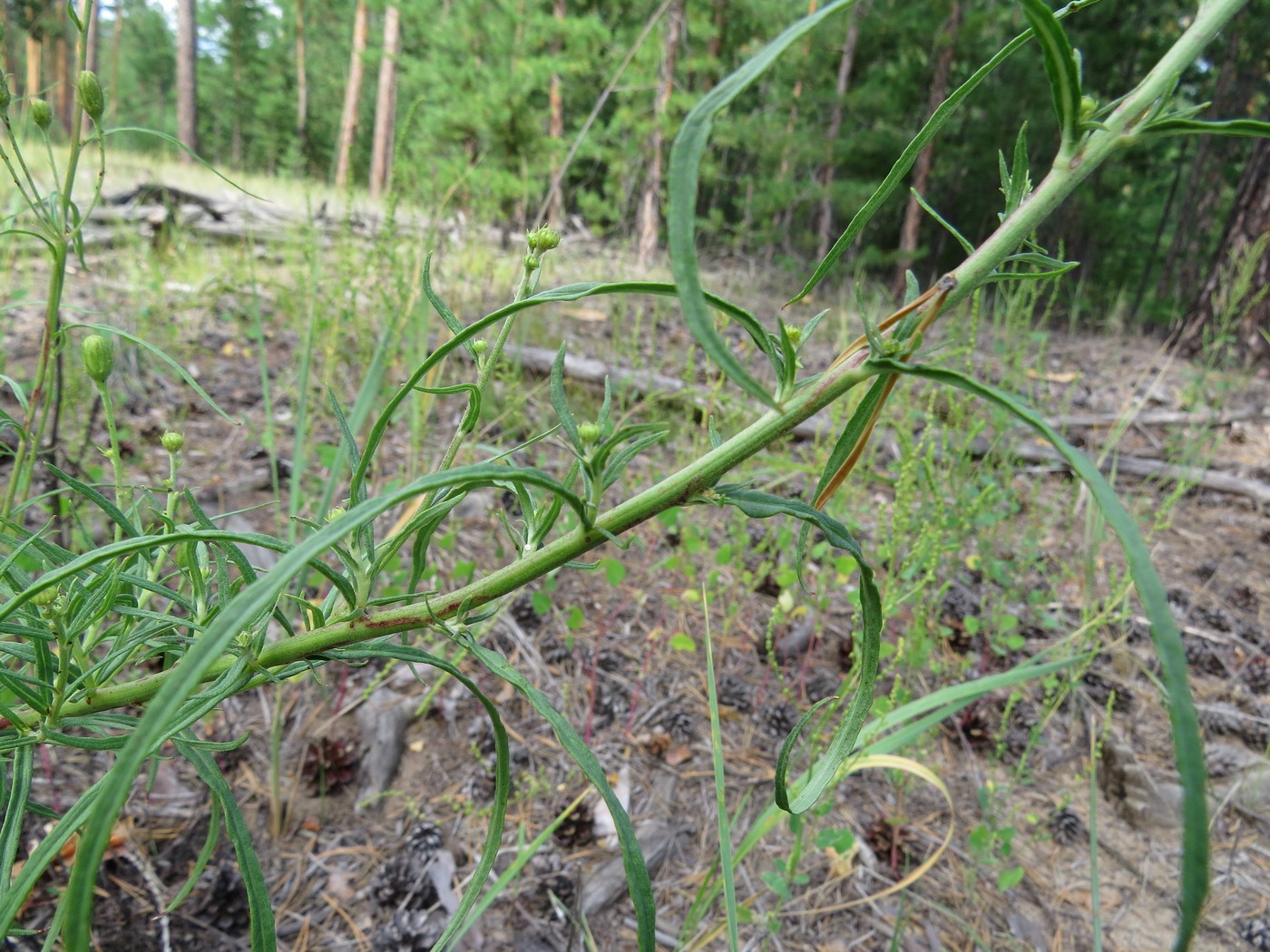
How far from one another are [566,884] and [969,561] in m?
1.36

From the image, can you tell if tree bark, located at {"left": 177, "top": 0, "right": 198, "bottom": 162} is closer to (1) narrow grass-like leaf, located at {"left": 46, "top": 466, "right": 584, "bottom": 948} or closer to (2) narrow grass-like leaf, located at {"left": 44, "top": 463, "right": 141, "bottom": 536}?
(2) narrow grass-like leaf, located at {"left": 44, "top": 463, "right": 141, "bottom": 536}

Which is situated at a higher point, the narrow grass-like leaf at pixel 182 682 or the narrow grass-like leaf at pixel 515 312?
the narrow grass-like leaf at pixel 515 312

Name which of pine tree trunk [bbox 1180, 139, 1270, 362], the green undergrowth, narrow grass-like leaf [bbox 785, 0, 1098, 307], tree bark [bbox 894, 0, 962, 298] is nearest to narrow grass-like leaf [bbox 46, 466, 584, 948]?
the green undergrowth

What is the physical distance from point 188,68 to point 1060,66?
14.7 m

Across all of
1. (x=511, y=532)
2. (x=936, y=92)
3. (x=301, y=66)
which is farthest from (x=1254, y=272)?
(x=301, y=66)

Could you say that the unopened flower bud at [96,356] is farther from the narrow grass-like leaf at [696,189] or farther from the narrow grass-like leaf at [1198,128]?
the narrow grass-like leaf at [1198,128]

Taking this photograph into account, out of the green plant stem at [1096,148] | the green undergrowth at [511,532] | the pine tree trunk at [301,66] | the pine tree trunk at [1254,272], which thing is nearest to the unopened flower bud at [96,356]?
the green undergrowth at [511,532]

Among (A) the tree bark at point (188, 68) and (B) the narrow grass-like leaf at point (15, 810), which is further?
(A) the tree bark at point (188, 68)

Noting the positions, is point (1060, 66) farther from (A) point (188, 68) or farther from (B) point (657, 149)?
(A) point (188, 68)

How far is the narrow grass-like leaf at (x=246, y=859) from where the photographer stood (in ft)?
1.35

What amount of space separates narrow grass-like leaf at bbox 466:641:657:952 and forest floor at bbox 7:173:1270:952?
0.44 meters

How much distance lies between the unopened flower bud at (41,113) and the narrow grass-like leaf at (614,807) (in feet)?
1.88

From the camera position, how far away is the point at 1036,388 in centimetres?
374

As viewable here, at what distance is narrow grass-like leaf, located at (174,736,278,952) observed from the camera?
41 cm
